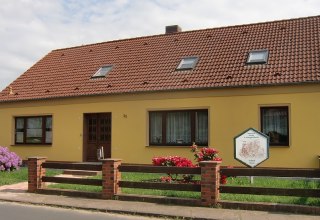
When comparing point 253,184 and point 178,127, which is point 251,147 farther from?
point 178,127

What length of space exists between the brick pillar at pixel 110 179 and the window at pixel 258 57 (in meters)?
7.58

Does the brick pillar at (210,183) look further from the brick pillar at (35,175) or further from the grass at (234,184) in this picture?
the brick pillar at (35,175)

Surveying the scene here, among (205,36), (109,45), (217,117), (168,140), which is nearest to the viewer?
(217,117)

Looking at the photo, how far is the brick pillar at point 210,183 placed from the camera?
32.1 feet

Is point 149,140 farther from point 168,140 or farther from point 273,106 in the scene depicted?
point 273,106

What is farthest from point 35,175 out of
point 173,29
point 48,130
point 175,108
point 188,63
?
point 173,29

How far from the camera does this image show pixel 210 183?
9.81 metres

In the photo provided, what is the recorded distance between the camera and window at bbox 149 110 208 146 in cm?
1599

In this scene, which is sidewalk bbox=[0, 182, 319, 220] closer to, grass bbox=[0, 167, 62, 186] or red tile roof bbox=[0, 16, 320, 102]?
grass bbox=[0, 167, 62, 186]

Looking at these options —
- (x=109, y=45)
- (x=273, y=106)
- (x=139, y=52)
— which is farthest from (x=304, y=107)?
(x=109, y=45)

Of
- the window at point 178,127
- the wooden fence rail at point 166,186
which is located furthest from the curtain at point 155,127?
the wooden fence rail at point 166,186

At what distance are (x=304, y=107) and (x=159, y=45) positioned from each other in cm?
827

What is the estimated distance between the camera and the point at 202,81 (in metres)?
15.9

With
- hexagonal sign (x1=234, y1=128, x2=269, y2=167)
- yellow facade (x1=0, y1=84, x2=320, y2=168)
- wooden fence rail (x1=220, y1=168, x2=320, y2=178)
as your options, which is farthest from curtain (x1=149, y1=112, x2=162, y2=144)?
wooden fence rail (x1=220, y1=168, x2=320, y2=178)
